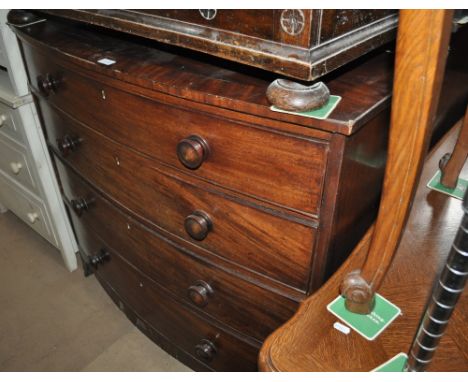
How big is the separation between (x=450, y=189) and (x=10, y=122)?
1.37 metres

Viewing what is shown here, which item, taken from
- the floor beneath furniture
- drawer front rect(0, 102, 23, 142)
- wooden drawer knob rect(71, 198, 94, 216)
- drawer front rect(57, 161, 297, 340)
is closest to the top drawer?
drawer front rect(57, 161, 297, 340)

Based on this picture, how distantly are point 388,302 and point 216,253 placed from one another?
359 mm

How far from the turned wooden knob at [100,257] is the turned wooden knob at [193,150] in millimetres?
690

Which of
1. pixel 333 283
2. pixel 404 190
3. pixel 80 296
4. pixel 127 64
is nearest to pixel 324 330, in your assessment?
pixel 333 283

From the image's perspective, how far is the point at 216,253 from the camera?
0.89 m

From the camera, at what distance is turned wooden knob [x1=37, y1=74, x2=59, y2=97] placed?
1017mm

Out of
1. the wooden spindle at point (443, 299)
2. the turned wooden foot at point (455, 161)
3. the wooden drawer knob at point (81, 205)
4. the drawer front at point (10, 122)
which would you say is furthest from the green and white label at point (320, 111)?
the drawer front at point (10, 122)

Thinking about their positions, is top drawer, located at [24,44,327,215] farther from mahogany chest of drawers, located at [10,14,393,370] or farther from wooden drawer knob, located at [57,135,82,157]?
wooden drawer knob, located at [57,135,82,157]

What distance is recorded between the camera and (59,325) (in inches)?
60.9

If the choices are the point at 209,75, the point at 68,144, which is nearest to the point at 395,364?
the point at 209,75

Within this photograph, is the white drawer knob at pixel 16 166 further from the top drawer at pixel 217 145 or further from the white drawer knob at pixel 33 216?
the top drawer at pixel 217 145

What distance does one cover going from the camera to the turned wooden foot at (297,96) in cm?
59

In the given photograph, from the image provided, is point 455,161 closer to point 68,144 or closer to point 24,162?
point 68,144

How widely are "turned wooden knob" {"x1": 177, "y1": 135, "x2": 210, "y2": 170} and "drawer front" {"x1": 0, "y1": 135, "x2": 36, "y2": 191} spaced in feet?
3.21
